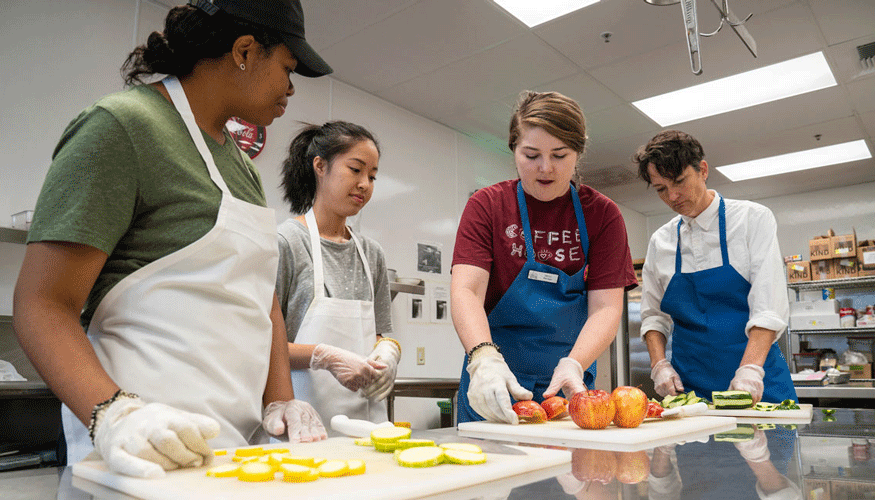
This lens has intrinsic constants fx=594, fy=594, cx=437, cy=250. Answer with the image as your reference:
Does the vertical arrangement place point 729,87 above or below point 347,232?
above

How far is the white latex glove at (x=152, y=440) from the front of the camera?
70 centimetres

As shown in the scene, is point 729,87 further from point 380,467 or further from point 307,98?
point 380,467

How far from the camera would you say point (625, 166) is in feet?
19.8

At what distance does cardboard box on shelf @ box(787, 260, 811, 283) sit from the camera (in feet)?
17.7

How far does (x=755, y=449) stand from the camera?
96 cm

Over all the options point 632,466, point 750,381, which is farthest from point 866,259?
point 632,466

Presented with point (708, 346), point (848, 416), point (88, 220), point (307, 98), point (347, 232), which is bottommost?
point (848, 416)

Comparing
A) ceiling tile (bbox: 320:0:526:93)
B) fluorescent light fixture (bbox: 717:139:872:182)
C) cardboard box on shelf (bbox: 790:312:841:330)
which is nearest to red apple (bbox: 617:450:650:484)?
ceiling tile (bbox: 320:0:526:93)

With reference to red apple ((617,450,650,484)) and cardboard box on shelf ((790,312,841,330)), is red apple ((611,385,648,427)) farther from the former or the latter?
cardboard box on shelf ((790,312,841,330))

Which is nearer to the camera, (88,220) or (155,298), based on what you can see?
(88,220)

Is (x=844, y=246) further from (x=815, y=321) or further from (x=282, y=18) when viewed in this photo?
(x=282, y=18)

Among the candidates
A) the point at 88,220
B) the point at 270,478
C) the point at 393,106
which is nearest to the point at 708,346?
the point at 270,478

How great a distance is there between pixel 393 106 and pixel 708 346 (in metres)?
3.27

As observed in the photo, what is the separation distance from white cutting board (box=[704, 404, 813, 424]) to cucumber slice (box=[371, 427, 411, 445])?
984 mm
